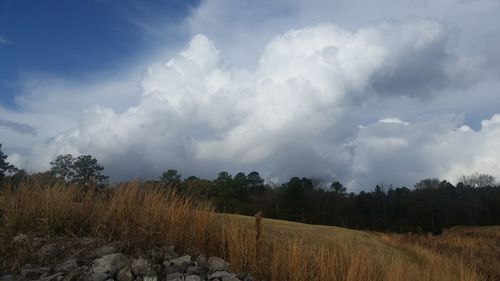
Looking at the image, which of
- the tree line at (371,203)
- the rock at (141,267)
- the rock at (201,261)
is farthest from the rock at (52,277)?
the tree line at (371,203)

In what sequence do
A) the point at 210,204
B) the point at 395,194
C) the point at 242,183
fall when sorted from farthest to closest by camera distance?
the point at 395,194
the point at 242,183
the point at 210,204

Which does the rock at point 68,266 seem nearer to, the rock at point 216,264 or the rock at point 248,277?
the rock at point 216,264

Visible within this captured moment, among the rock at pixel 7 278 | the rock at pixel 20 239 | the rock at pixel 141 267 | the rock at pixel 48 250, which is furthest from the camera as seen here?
the rock at pixel 20 239

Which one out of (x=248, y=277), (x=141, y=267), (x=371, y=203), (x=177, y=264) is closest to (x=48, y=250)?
(x=141, y=267)

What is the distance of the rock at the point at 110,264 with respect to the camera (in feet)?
20.8

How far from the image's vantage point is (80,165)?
10523 mm

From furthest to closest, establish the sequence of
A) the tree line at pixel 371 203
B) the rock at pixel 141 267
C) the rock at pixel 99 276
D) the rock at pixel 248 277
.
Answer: the tree line at pixel 371 203 < the rock at pixel 248 277 < the rock at pixel 141 267 < the rock at pixel 99 276

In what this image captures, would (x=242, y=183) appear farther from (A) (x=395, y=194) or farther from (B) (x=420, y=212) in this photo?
(A) (x=395, y=194)

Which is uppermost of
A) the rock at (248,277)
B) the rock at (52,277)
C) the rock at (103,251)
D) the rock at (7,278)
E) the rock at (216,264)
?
the rock at (103,251)

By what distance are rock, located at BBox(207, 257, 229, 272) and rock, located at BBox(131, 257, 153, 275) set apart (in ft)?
2.92

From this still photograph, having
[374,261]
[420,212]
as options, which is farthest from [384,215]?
[374,261]

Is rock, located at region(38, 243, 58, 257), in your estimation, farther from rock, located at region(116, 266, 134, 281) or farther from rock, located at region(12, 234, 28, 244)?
rock, located at region(116, 266, 134, 281)

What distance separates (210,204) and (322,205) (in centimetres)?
6788

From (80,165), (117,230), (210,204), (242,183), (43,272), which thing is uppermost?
(242,183)
